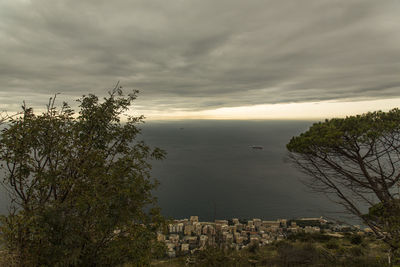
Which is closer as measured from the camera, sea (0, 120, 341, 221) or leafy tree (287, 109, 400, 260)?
leafy tree (287, 109, 400, 260)

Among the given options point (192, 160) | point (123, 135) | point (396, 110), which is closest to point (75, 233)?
point (123, 135)

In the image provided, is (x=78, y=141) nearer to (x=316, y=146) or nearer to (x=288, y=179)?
(x=316, y=146)

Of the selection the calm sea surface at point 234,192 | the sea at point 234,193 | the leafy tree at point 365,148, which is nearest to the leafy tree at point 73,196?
the leafy tree at point 365,148

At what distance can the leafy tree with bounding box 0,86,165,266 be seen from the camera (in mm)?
4609

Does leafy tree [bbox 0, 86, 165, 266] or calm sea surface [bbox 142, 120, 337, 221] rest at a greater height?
leafy tree [bbox 0, 86, 165, 266]

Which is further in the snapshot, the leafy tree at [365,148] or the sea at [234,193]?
the sea at [234,193]

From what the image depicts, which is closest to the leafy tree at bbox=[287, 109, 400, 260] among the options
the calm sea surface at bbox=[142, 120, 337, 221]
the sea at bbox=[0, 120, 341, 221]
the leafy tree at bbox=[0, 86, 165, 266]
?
the leafy tree at bbox=[0, 86, 165, 266]

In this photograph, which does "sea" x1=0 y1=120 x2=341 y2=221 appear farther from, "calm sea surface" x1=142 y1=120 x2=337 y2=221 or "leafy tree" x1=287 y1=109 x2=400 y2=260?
"leafy tree" x1=287 y1=109 x2=400 y2=260

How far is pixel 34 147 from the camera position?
5.43m

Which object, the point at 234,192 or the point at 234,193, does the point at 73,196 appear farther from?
the point at 234,192

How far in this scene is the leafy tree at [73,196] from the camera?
15.1ft

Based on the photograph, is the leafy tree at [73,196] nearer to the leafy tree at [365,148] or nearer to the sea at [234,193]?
the leafy tree at [365,148]

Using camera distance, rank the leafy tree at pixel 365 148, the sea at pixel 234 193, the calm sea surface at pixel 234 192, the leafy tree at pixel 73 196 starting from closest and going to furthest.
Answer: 1. the leafy tree at pixel 73 196
2. the leafy tree at pixel 365 148
3. the sea at pixel 234 193
4. the calm sea surface at pixel 234 192

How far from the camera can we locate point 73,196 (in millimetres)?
5270
